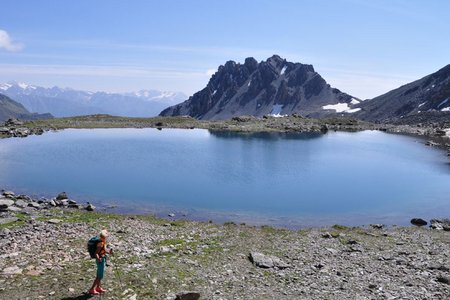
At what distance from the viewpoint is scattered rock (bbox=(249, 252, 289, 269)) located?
26.7 metres

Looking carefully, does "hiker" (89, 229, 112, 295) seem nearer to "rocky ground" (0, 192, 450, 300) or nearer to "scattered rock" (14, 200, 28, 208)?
"rocky ground" (0, 192, 450, 300)

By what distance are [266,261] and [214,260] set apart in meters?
3.44

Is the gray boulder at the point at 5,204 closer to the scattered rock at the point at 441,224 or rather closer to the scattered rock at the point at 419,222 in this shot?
the scattered rock at the point at 419,222

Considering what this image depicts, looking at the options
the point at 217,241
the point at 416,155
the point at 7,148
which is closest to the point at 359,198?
the point at 217,241

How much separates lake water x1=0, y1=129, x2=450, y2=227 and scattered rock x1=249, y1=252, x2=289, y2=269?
590 inches

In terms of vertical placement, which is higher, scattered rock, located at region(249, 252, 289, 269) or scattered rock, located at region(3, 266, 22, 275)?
scattered rock, located at region(3, 266, 22, 275)

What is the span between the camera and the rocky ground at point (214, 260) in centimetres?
2203

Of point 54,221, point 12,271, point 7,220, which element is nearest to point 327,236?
point 54,221

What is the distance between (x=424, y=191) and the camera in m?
62.3

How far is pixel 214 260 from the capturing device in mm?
27203

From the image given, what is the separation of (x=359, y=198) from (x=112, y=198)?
108 feet

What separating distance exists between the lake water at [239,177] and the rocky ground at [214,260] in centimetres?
903

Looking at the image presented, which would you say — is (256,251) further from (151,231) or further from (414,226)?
(414,226)

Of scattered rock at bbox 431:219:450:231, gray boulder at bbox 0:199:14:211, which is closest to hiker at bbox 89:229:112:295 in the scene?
gray boulder at bbox 0:199:14:211
